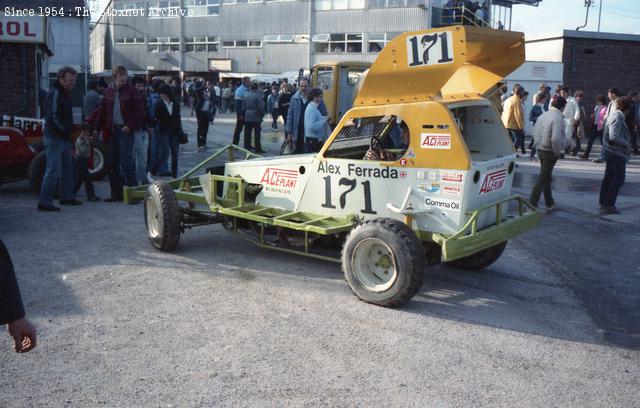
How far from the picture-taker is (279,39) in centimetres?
4803

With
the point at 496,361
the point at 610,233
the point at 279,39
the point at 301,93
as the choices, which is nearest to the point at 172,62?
the point at 279,39

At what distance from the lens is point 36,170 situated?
1016 centimetres

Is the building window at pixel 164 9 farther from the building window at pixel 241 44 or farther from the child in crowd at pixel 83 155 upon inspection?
the child in crowd at pixel 83 155

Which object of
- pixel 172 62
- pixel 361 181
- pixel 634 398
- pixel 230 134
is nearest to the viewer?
pixel 634 398

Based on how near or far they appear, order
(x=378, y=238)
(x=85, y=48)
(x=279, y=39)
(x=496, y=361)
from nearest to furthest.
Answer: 1. (x=496, y=361)
2. (x=378, y=238)
3. (x=85, y=48)
4. (x=279, y=39)

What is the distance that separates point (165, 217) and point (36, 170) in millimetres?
4097

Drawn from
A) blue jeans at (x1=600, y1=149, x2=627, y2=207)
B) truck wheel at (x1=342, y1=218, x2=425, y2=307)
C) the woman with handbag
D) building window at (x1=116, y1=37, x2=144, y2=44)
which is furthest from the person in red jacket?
building window at (x1=116, y1=37, x2=144, y2=44)

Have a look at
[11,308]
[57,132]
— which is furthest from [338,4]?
[11,308]

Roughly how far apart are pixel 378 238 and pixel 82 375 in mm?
2542

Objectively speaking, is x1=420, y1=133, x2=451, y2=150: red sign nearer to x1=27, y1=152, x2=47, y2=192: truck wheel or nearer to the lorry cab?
x1=27, y1=152, x2=47, y2=192: truck wheel

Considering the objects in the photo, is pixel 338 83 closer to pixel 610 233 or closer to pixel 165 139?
pixel 165 139

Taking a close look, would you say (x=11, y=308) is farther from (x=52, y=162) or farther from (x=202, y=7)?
(x=202, y=7)

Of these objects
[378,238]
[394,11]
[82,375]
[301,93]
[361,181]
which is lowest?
[82,375]

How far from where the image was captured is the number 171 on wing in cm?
584
